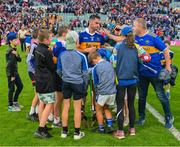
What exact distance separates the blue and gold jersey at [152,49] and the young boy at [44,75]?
5.80 ft

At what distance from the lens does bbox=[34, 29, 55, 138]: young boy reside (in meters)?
6.97

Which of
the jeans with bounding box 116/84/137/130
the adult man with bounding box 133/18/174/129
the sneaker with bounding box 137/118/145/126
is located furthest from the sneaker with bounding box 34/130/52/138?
the adult man with bounding box 133/18/174/129

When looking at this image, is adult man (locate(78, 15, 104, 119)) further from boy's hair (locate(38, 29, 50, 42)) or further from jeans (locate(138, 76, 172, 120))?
boy's hair (locate(38, 29, 50, 42))

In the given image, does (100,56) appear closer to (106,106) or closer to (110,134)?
(106,106)

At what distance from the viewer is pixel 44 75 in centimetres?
702

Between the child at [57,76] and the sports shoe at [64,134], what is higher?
the child at [57,76]

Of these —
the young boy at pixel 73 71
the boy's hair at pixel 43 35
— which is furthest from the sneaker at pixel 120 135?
the boy's hair at pixel 43 35

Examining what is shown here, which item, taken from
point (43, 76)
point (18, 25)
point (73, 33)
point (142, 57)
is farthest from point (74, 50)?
point (18, 25)

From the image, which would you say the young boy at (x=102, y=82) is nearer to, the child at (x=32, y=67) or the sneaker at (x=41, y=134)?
the sneaker at (x=41, y=134)

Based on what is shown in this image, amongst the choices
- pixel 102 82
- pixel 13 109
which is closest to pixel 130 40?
pixel 102 82

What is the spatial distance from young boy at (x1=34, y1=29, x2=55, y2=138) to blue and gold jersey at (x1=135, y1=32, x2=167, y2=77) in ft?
5.80

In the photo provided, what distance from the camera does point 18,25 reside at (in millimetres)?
38000

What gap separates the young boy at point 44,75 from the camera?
6973 millimetres

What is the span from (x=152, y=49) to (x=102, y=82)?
117 cm
